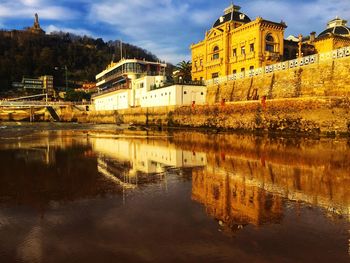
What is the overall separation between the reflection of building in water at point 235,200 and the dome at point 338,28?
46016 millimetres

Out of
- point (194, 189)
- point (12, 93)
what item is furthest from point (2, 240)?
point (12, 93)

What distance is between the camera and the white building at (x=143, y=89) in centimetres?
4388

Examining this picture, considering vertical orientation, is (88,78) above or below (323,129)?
above

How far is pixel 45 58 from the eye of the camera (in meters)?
144

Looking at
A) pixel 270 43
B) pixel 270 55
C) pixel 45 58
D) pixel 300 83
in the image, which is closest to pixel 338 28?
pixel 270 43

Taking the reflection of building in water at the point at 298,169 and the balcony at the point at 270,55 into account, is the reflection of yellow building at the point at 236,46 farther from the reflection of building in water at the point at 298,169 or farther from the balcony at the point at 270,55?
the reflection of building in water at the point at 298,169

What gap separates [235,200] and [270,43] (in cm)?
4016

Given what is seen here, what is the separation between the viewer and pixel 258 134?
28.1m

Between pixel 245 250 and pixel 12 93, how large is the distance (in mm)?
133861

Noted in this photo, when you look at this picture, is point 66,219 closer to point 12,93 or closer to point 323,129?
point 323,129

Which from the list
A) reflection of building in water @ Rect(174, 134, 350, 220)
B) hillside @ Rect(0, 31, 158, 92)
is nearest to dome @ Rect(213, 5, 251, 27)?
reflection of building in water @ Rect(174, 134, 350, 220)

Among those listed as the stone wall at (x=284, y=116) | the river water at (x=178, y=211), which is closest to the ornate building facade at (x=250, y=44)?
the stone wall at (x=284, y=116)

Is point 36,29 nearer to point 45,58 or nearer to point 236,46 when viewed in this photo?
point 45,58

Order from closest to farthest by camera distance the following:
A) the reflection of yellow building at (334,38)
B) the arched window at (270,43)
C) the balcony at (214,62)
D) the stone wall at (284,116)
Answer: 1. the stone wall at (284,116)
2. the arched window at (270,43)
3. the reflection of yellow building at (334,38)
4. the balcony at (214,62)
